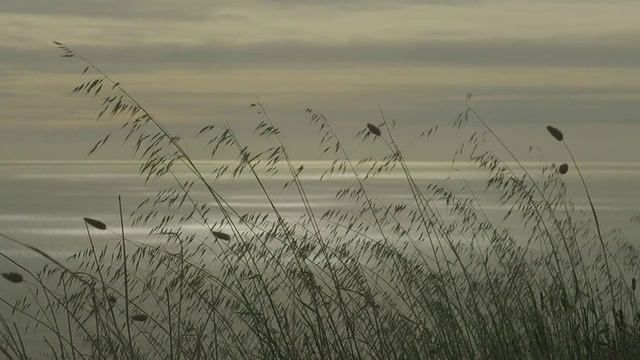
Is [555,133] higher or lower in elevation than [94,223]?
higher

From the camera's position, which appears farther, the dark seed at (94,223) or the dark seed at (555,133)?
the dark seed at (555,133)

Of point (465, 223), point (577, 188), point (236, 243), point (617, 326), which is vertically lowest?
point (617, 326)

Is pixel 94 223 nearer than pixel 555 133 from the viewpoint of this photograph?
Yes

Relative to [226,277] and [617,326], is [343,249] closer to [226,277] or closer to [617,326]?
[226,277]

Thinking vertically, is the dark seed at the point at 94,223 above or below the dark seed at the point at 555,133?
below

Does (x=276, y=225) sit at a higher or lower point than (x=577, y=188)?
lower

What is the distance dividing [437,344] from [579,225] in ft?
5.86

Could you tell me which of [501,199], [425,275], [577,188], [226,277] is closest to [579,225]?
[501,199]

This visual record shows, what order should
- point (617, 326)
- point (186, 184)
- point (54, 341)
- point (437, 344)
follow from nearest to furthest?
point (617, 326), point (437, 344), point (186, 184), point (54, 341)

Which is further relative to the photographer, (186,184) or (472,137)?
(472,137)

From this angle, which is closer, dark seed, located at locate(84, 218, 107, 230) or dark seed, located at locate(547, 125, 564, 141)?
dark seed, located at locate(84, 218, 107, 230)

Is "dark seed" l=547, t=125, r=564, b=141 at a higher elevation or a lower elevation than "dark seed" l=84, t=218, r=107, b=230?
higher

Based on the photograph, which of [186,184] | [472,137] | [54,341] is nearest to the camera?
[186,184]

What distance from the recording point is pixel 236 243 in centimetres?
393
